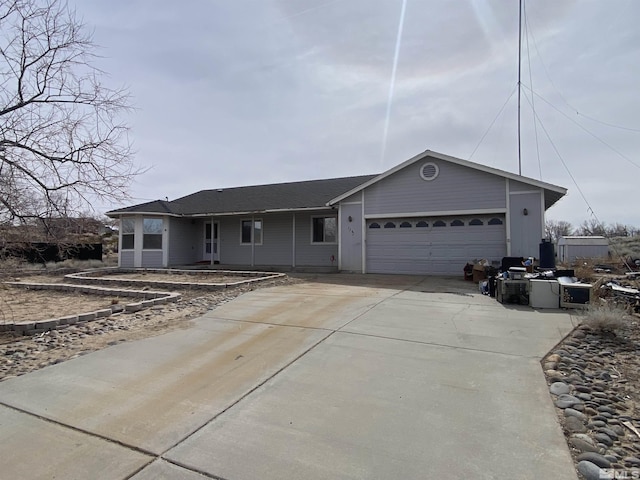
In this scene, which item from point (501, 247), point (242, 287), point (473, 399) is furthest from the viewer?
point (501, 247)

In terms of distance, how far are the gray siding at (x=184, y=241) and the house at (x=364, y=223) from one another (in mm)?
51

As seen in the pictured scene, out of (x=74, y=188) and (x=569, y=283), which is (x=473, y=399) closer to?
(x=569, y=283)

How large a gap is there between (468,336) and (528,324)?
4.67 ft

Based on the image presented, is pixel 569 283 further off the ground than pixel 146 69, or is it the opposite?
pixel 146 69

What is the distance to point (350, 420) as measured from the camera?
2875mm

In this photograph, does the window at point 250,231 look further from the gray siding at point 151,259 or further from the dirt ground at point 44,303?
the dirt ground at point 44,303

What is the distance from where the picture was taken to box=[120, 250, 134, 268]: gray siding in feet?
55.4

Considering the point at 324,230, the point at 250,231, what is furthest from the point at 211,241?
the point at 324,230

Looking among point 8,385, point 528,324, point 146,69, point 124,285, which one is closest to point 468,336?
point 528,324

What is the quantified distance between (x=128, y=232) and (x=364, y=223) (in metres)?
11.4

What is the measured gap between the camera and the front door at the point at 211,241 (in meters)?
18.5

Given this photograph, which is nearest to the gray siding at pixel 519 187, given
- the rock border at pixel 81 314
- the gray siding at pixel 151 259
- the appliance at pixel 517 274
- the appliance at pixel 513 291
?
the appliance at pixel 517 274

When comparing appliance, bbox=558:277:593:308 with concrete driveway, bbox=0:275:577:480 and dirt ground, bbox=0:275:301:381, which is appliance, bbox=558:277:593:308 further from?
dirt ground, bbox=0:275:301:381

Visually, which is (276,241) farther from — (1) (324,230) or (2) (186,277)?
(2) (186,277)
